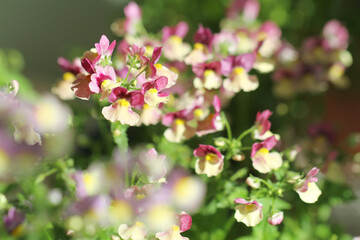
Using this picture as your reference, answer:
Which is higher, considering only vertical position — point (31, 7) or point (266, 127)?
point (31, 7)

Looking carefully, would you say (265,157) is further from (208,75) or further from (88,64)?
(88,64)

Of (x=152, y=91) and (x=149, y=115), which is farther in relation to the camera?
(x=149, y=115)

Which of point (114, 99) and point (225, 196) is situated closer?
point (114, 99)

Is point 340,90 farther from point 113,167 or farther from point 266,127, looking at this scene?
point 113,167

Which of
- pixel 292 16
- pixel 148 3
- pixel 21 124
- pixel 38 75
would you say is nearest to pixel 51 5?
pixel 38 75

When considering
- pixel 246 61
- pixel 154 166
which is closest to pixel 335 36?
pixel 246 61

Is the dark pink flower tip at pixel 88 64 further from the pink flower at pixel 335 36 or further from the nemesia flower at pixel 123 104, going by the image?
the pink flower at pixel 335 36

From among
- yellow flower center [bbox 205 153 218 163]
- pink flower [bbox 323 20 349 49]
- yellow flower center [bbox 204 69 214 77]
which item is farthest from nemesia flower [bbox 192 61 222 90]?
pink flower [bbox 323 20 349 49]

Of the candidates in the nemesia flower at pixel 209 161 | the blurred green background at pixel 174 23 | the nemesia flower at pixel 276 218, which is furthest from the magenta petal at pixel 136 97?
the blurred green background at pixel 174 23
